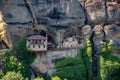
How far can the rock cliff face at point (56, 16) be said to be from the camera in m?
61.6

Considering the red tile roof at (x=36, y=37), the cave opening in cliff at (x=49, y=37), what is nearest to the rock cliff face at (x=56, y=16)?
the cave opening in cliff at (x=49, y=37)

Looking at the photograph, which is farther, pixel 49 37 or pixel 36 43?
pixel 49 37

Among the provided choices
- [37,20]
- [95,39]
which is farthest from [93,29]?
[37,20]

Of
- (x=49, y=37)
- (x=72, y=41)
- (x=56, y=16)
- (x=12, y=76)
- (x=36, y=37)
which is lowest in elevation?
(x=12, y=76)

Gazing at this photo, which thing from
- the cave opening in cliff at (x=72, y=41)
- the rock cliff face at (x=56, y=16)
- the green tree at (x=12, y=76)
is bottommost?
the green tree at (x=12, y=76)

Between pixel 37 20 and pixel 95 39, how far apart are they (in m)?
5.75

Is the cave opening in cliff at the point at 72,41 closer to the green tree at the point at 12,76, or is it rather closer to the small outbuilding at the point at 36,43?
the small outbuilding at the point at 36,43

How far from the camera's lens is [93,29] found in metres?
62.5

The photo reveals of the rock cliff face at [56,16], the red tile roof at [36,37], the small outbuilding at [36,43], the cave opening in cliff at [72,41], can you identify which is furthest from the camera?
the cave opening in cliff at [72,41]

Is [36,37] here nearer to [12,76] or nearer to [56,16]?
Result: [56,16]

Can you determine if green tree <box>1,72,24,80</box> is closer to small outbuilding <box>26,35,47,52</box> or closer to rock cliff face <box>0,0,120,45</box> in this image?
small outbuilding <box>26,35,47,52</box>

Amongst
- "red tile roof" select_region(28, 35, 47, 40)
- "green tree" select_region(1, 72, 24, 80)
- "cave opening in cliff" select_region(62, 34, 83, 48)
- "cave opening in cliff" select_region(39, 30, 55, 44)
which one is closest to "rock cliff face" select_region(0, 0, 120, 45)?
"cave opening in cliff" select_region(39, 30, 55, 44)

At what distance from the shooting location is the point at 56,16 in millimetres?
62688

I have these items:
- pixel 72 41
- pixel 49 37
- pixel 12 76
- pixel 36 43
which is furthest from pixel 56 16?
pixel 12 76
